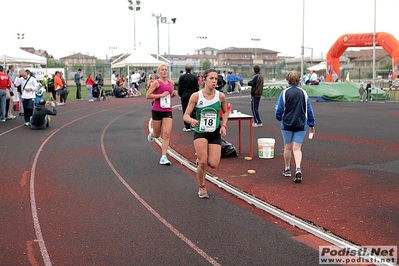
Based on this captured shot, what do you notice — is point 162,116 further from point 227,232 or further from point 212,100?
point 227,232

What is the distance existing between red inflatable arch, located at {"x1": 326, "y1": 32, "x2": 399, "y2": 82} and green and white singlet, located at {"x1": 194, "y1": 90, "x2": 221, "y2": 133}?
3132 centimetres

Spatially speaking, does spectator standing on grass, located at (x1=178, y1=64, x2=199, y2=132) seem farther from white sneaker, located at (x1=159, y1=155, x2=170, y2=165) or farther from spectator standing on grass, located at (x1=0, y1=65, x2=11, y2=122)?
spectator standing on grass, located at (x1=0, y1=65, x2=11, y2=122)

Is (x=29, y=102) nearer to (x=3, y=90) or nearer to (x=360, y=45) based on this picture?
(x=3, y=90)

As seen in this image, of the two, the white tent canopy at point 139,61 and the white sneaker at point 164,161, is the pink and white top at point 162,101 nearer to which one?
the white sneaker at point 164,161

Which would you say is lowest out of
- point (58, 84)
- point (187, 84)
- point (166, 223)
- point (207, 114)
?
point (166, 223)

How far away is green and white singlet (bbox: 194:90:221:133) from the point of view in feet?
25.2

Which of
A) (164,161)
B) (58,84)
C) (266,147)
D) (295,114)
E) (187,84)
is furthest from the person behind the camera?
(58,84)

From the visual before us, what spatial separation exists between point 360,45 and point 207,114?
35.9m

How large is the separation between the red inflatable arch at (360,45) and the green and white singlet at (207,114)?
3132 centimetres

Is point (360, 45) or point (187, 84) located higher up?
point (360, 45)

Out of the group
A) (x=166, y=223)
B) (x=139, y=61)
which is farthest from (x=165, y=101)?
(x=139, y=61)

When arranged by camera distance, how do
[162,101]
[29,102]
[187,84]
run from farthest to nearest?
[29,102], [187,84], [162,101]

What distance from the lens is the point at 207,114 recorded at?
7699 mm

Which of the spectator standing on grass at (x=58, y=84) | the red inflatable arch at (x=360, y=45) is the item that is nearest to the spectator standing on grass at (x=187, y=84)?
the spectator standing on grass at (x=58, y=84)
